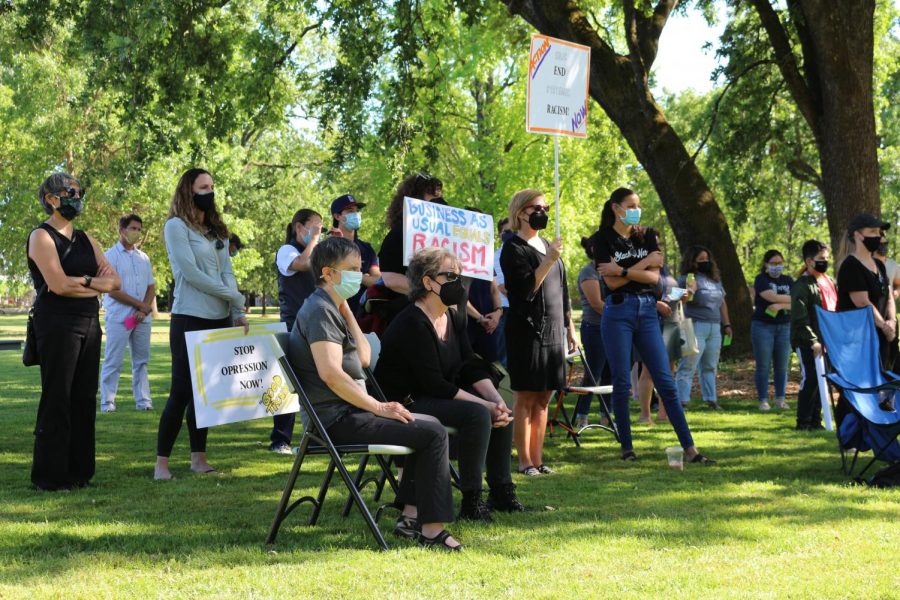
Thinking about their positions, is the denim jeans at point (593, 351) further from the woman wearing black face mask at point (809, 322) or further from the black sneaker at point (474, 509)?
the black sneaker at point (474, 509)

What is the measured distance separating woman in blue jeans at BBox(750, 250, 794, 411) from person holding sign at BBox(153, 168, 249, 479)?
661 cm

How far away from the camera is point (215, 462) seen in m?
8.38

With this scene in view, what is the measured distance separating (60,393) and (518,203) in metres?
3.52

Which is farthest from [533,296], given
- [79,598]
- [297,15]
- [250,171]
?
[250,171]

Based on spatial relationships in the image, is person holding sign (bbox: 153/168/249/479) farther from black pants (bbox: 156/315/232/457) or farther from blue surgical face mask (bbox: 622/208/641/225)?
blue surgical face mask (bbox: 622/208/641/225)

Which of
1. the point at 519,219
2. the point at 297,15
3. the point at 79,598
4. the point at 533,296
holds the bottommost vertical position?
the point at 79,598

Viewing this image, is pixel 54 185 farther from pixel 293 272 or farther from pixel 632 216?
pixel 632 216

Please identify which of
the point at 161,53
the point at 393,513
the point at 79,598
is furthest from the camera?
the point at 161,53

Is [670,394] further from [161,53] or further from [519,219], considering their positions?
[161,53]

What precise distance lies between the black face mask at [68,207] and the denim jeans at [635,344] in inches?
162

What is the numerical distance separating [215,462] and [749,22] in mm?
13385

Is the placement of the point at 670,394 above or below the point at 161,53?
below

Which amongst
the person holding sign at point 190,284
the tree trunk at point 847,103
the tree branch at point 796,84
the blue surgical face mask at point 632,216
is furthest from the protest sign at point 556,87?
the tree branch at point 796,84

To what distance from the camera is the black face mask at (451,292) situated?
19.1 feet
